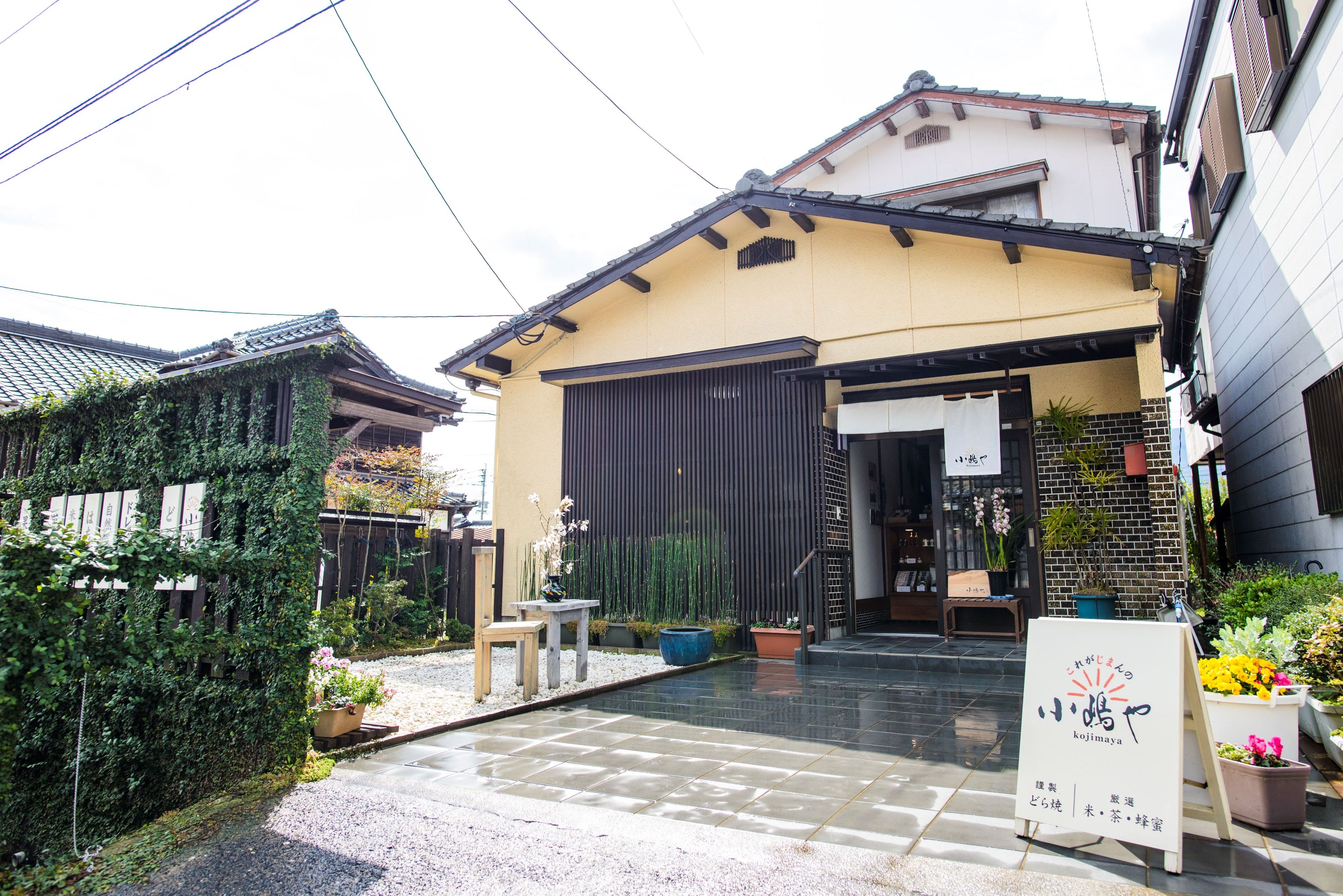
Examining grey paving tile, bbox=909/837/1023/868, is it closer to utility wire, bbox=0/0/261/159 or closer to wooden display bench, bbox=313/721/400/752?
wooden display bench, bbox=313/721/400/752

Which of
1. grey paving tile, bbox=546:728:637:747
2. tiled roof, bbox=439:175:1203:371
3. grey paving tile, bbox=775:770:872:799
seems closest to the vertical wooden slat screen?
A: tiled roof, bbox=439:175:1203:371

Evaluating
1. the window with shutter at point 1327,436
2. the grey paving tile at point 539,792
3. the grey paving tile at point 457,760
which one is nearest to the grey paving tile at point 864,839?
the grey paving tile at point 539,792

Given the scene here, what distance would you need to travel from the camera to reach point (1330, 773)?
3.58 metres

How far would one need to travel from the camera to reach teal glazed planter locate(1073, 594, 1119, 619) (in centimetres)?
717

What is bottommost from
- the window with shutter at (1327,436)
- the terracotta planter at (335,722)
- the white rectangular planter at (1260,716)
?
the terracotta planter at (335,722)

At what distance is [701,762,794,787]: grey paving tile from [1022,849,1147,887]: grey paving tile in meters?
1.26

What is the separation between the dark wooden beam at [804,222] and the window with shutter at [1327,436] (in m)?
4.82

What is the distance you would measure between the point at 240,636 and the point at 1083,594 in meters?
7.00

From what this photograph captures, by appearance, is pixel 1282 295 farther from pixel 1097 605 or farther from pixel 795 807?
pixel 795 807

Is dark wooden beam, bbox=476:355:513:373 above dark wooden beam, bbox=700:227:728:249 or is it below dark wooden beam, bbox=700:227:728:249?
below

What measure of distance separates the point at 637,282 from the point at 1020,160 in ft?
18.8

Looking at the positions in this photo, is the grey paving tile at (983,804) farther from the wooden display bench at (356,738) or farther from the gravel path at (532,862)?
the wooden display bench at (356,738)

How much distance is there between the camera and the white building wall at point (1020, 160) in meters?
10.2

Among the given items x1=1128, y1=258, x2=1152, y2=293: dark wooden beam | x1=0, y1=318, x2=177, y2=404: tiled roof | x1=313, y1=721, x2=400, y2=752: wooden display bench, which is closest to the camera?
x1=313, y1=721, x2=400, y2=752: wooden display bench
